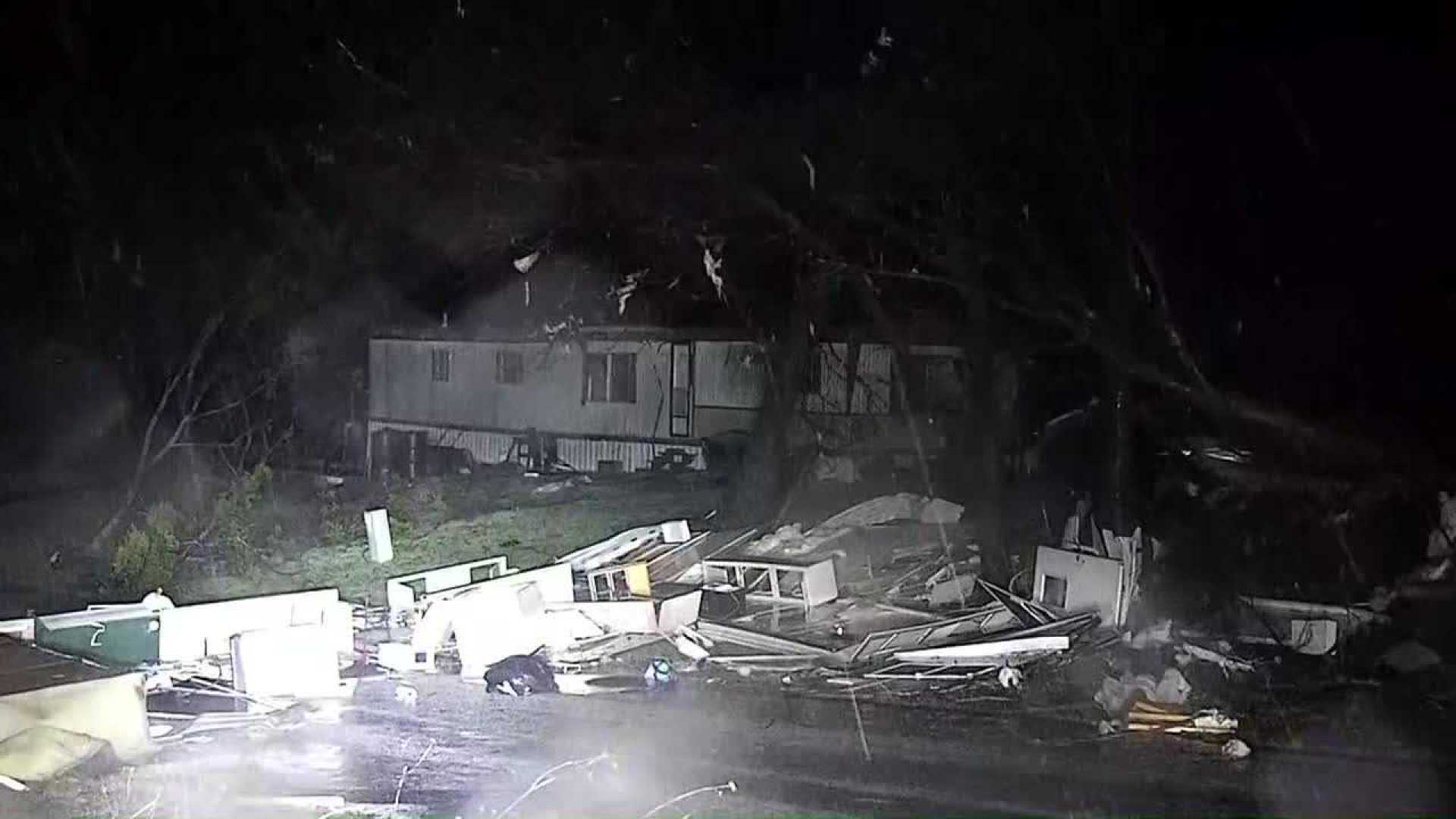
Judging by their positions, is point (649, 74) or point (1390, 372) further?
point (649, 74)

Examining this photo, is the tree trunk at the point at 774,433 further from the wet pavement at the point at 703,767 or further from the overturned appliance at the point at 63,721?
the overturned appliance at the point at 63,721

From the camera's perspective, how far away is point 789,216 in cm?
335

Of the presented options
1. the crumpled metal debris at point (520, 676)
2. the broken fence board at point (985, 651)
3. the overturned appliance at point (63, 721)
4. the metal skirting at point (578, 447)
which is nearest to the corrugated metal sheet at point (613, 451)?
the metal skirting at point (578, 447)

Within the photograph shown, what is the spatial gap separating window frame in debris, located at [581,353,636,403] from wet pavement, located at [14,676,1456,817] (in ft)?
2.49

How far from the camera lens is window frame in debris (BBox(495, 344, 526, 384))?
127 inches

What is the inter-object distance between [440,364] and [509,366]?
15 cm

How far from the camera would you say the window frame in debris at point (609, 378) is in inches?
129

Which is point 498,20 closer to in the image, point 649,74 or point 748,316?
point 649,74

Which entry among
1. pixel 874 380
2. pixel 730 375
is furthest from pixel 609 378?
pixel 874 380

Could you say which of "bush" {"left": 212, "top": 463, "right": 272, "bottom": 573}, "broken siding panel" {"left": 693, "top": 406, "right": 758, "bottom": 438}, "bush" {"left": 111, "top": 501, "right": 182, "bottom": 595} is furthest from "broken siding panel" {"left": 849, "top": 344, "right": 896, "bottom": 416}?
"bush" {"left": 111, "top": 501, "right": 182, "bottom": 595}

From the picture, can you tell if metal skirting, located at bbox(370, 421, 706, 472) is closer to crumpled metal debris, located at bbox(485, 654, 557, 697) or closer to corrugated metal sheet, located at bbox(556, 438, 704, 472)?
corrugated metal sheet, located at bbox(556, 438, 704, 472)

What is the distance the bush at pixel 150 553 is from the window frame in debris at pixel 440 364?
2.13 feet

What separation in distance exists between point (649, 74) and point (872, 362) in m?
0.84

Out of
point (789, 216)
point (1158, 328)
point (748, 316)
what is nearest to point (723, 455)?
point (748, 316)
